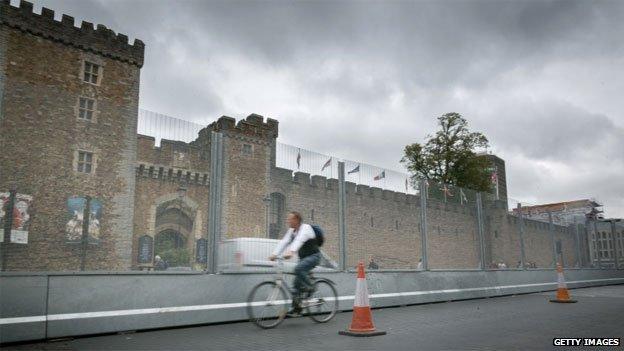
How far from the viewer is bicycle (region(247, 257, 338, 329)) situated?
7121mm

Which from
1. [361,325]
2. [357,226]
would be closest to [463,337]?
[361,325]

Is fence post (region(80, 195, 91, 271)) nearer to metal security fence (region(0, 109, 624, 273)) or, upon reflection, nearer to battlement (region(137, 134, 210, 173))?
metal security fence (region(0, 109, 624, 273))

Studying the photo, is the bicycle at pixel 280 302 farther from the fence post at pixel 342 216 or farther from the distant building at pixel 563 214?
the distant building at pixel 563 214

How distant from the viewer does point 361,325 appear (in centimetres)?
646

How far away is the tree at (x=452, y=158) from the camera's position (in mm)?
48188

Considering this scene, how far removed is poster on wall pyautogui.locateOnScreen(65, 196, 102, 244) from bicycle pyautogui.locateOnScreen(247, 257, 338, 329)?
2.26 m

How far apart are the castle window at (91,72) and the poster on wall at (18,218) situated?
25.7m

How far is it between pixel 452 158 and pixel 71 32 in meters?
34.6

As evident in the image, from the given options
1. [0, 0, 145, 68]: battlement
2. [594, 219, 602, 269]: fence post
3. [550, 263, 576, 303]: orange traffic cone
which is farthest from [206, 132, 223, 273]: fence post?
[0, 0, 145, 68]: battlement

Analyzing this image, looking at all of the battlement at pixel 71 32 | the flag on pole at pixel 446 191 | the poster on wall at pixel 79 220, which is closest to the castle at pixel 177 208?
the poster on wall at pixel 79 220

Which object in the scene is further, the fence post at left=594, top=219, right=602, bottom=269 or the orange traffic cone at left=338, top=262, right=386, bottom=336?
the fence post at left=594, top=219, right=602, bottom=269

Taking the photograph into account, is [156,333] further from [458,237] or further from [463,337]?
[458,237]

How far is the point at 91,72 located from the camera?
30188 millimetres

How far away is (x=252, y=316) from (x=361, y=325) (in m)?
1.63
